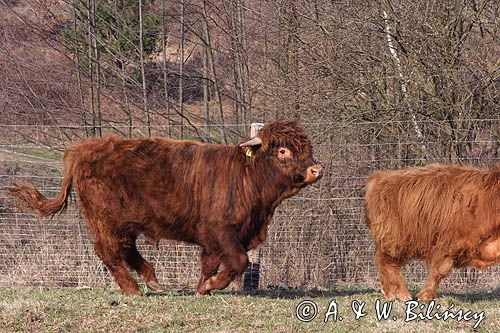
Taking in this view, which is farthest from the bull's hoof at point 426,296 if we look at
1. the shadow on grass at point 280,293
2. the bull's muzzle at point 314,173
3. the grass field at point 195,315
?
the bull's muzzle at point 314,173

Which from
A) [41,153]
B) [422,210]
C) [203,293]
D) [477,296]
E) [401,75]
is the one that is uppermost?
[401,75]

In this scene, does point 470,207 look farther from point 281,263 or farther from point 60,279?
point 60,279

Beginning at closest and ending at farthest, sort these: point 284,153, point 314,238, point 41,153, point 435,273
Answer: point 435,273 < point 284,153 < point 314,238 < point 41,153

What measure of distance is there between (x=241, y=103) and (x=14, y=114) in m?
4.53

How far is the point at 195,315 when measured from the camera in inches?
288

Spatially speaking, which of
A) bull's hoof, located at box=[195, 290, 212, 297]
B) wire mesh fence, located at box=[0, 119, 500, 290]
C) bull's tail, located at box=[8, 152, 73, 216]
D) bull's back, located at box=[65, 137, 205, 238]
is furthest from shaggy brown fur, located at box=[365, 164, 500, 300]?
bull's tail, located at box=[8, 152, 73, 216]

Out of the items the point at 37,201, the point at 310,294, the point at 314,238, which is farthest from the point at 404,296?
the point at 37,201

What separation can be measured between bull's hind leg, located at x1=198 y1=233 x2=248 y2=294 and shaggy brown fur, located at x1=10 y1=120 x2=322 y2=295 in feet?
0.03

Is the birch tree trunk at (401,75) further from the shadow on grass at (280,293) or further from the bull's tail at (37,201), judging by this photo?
the bull's tail at (37,201)

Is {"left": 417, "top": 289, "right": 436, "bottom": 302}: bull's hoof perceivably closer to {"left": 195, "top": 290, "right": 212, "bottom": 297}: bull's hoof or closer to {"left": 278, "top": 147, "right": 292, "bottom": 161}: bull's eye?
{"left": 278, "top": 147, "right": 292, "bottom": 161}: bull's eye

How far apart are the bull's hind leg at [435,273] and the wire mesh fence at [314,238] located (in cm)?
259

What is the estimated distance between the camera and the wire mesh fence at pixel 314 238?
11148 millimetres

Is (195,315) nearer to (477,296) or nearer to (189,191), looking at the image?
(189,191)

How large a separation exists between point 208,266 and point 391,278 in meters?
1.90
